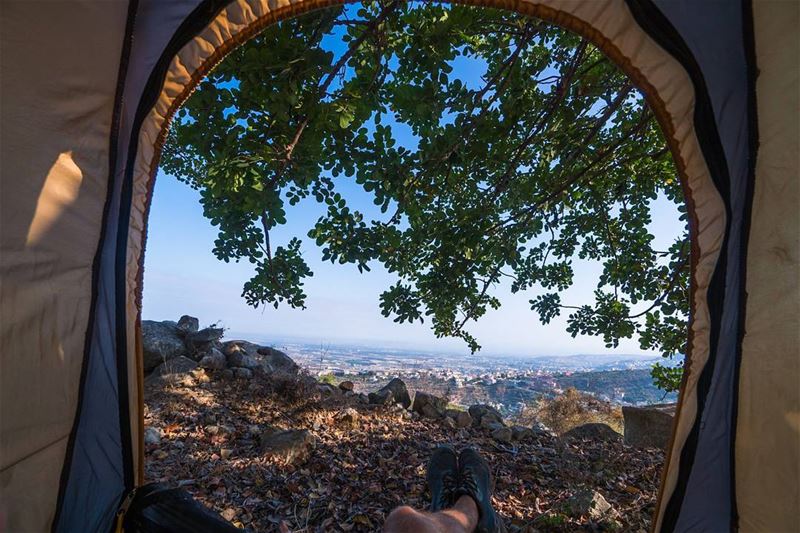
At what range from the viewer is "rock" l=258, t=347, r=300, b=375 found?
5.59 metres

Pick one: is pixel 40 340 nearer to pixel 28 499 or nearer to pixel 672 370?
pixel 28 499

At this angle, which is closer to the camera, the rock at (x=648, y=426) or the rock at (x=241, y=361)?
the rock at (x=648, y=426)

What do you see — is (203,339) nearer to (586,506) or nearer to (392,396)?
(392,396)

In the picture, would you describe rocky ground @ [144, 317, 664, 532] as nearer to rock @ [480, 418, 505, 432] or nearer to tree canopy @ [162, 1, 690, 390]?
rock @ [480, 418, 505, 432]

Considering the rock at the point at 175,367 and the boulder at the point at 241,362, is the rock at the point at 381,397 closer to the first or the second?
the boulder at the point at 241,362

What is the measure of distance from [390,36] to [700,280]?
9.14 feet

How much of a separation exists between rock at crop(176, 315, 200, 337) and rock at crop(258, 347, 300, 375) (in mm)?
1339

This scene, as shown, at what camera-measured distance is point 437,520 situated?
1994mm

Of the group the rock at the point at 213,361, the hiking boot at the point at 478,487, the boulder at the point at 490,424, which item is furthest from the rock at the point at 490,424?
the rock at the point at 213,361

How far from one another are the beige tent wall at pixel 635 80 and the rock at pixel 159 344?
4131 mm

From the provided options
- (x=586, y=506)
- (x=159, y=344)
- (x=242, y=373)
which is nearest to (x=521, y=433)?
(x=586, y=506)

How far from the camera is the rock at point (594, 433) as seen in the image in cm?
424

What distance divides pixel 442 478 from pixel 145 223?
2.92 meters

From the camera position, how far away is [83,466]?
1544 mm
